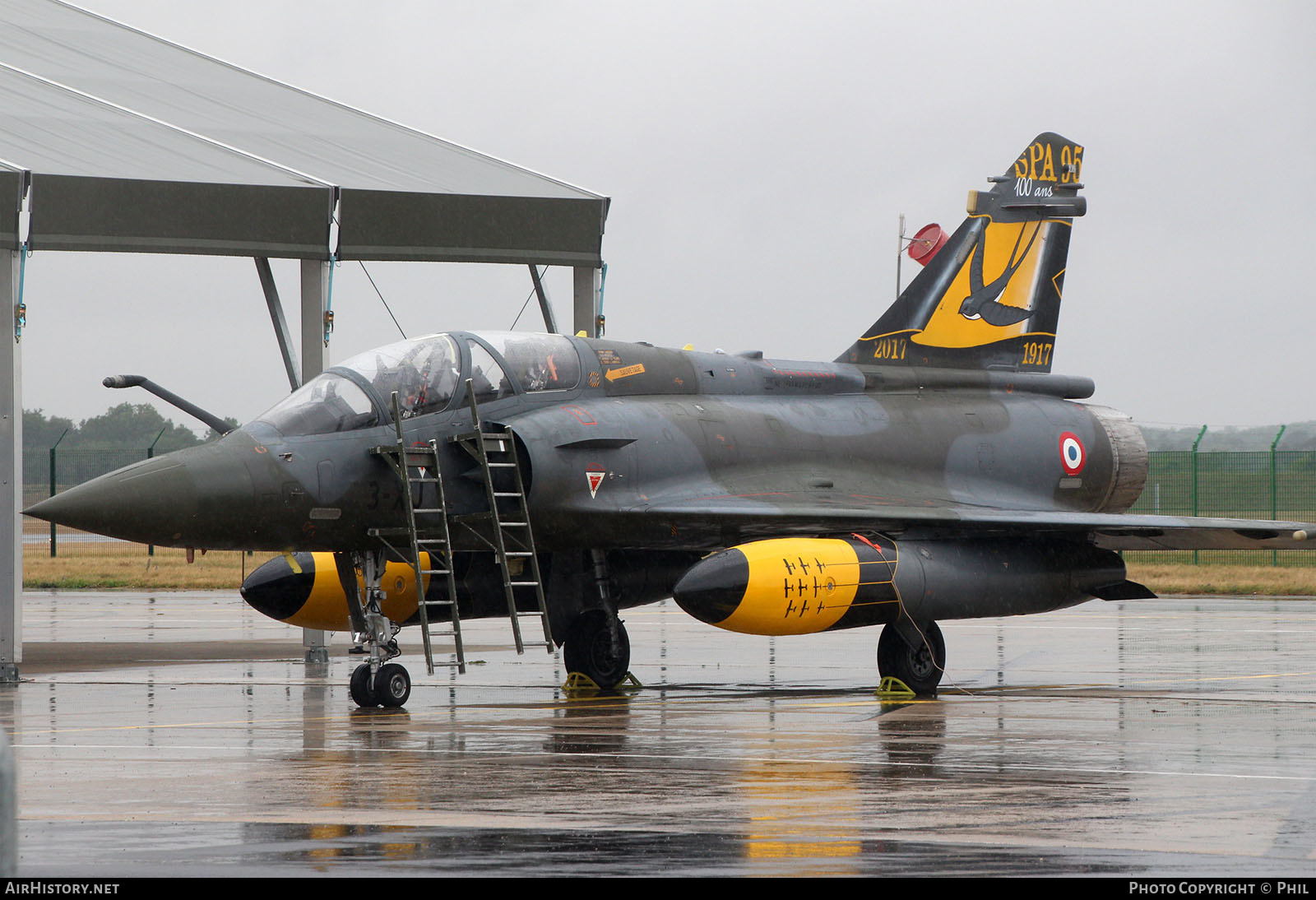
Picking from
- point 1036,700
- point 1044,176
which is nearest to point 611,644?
point 1036,700

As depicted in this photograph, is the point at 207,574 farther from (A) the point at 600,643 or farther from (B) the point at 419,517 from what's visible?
(B) the point at 419,517

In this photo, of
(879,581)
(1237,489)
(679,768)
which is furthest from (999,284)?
(1237,489)

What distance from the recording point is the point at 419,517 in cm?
1301

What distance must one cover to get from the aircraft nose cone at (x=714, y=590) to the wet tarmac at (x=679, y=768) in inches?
29.6

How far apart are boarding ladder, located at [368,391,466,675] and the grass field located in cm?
1214

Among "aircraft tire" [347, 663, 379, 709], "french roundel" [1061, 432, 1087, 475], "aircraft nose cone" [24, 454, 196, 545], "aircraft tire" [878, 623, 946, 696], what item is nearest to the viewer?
"aircraft nose cone" [24, 454, 196, 545]

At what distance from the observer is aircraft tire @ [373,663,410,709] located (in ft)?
42.1

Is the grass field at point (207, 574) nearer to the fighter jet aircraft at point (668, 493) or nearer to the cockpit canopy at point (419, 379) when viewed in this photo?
the fighter jet aircraft at point (668, 493)

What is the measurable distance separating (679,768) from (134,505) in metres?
4.71

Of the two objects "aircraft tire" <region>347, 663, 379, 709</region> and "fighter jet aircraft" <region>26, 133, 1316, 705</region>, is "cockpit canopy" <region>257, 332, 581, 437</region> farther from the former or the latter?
"aircraft tire" <region>347, 663, 379, 709</region>

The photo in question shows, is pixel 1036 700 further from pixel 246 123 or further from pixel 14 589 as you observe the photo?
pixel 246 123

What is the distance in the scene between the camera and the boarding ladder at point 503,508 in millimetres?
12750

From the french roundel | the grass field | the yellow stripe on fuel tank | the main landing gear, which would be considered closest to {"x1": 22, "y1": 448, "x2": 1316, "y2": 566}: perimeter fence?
the grass field

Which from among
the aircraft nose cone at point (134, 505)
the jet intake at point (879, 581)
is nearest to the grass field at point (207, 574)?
the aircraft nose cone at point (134, 505)
